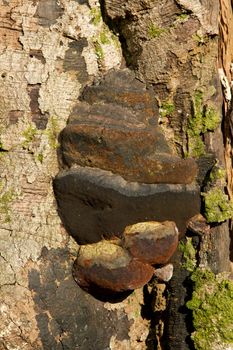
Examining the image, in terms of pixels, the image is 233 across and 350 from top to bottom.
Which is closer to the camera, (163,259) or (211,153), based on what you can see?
(163,259)

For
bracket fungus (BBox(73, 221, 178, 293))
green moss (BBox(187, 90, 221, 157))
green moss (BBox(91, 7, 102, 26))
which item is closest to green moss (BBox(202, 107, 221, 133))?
green moss (BBox(187, 90, 221, 157))

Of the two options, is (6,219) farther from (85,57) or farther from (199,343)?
(199,343)

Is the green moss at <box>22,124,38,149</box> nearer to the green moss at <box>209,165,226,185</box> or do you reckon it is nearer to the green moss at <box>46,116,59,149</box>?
the green moss at <box>46,116,59,149</box>

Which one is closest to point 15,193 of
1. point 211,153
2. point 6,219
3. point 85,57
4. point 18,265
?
point 6,219

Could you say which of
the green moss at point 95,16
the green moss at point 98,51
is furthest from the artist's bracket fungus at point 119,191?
the green moss at point 95,16

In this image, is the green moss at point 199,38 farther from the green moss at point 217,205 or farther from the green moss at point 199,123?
the green moss at point 217,205

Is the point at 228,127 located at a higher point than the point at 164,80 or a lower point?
lower
